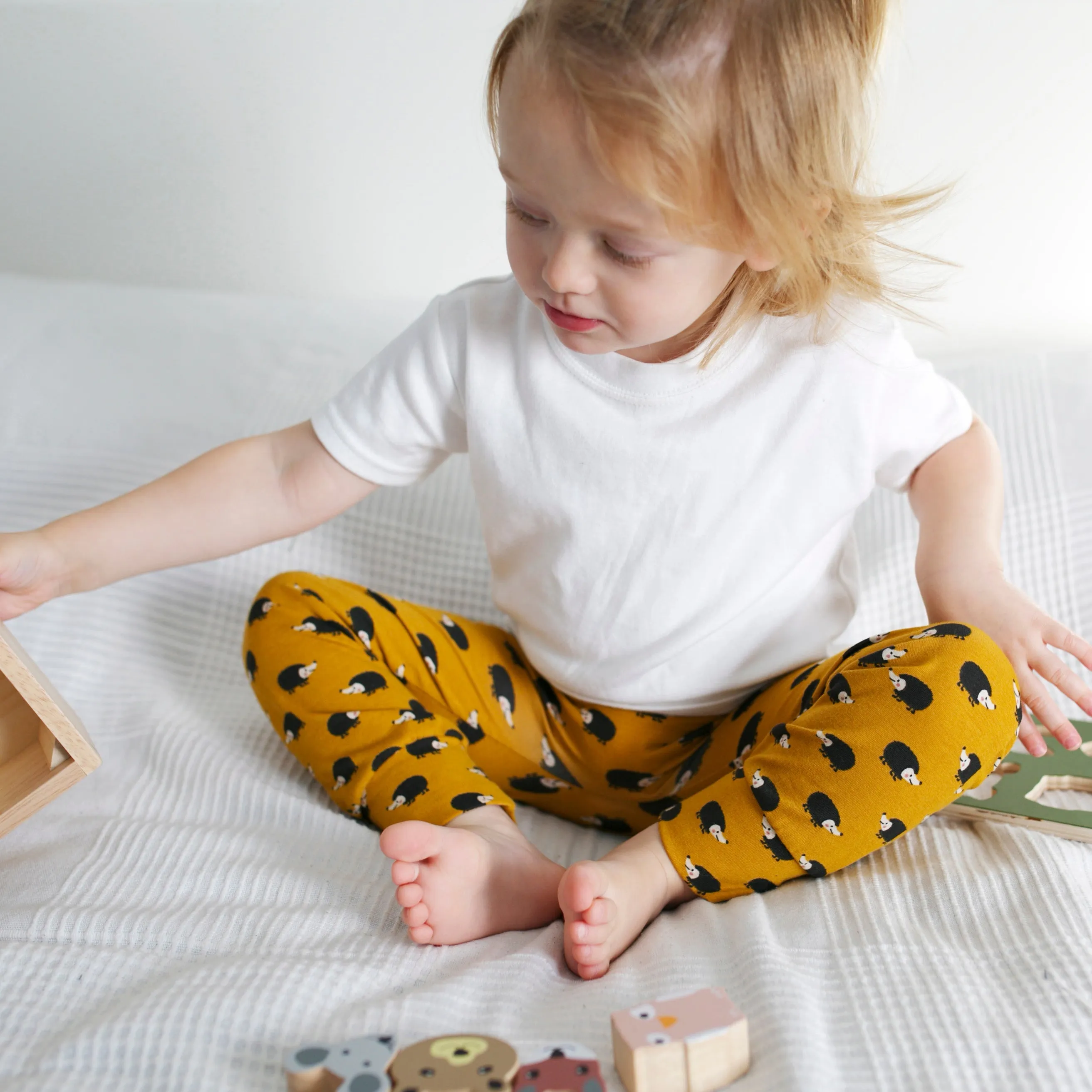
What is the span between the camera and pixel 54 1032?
1.65 ft

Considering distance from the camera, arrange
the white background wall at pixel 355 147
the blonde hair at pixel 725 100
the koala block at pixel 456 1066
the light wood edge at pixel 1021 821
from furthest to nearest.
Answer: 1. the white background wall at pixel 355 147
2. the light wood edge at pixel 1021 821
3. the blonde hair at pixel 725 100
4. the koala block at pixel 456 1066

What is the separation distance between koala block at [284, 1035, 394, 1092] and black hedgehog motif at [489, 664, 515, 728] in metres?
0.40

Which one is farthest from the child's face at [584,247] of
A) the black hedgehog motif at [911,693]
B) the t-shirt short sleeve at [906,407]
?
the black hedgehog motif at [911,693]

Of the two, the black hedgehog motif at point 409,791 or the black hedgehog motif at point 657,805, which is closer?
the black hedgehog motif at point 409,791

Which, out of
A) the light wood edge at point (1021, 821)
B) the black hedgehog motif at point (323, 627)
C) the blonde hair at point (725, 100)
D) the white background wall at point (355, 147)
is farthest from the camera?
the white background wall at point (355, 147)

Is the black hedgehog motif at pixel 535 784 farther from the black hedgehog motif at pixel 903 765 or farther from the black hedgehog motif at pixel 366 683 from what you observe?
the black hedgehog motif at pixel 903 765

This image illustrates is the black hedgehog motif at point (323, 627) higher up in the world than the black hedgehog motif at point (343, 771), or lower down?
higher up

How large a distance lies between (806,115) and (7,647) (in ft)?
1.66

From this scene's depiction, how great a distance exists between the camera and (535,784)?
83 centimetres

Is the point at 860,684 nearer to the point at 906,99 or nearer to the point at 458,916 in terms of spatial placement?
the point at 458,916

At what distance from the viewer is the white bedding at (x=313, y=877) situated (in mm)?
488

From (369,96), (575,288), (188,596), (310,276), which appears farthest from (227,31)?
(575,288)

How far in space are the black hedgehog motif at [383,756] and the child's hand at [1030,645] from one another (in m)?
0.38

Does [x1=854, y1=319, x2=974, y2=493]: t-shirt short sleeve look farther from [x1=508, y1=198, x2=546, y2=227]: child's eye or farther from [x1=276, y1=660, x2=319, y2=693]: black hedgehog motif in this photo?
[x1=276, y1=660, x2=319, y2=693]: black hedgehog motif
